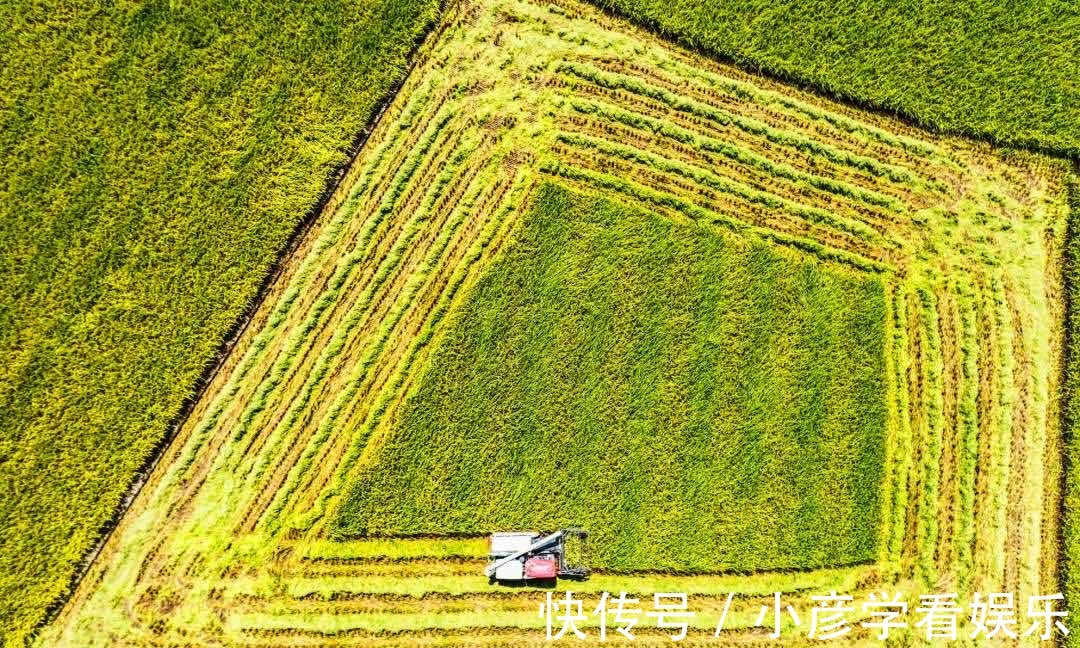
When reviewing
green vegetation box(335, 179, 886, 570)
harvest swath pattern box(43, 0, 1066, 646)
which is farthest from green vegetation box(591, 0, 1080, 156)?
green vegetation box(335, 179, 886, 570)

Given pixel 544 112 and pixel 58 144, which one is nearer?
pixel 58 144

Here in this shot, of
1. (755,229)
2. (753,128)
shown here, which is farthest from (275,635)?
(753,128)

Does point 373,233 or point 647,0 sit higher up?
point 647,0

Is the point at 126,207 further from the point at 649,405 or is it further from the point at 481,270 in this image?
the point at 649,405

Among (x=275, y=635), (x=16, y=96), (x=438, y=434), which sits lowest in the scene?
(x=275, y=635)

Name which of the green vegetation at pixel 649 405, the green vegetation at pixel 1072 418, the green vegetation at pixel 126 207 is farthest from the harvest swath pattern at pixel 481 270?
the green vegetation at pixel 126 207

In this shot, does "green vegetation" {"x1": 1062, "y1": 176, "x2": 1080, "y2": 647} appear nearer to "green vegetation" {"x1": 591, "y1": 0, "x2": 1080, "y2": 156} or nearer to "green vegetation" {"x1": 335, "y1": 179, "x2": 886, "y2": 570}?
"green vegetation" {"x1": 591, "y1": 0, "x2": 1080, "y2": 156}

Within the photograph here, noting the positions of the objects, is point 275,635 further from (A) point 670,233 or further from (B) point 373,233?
(A) point 670,233
